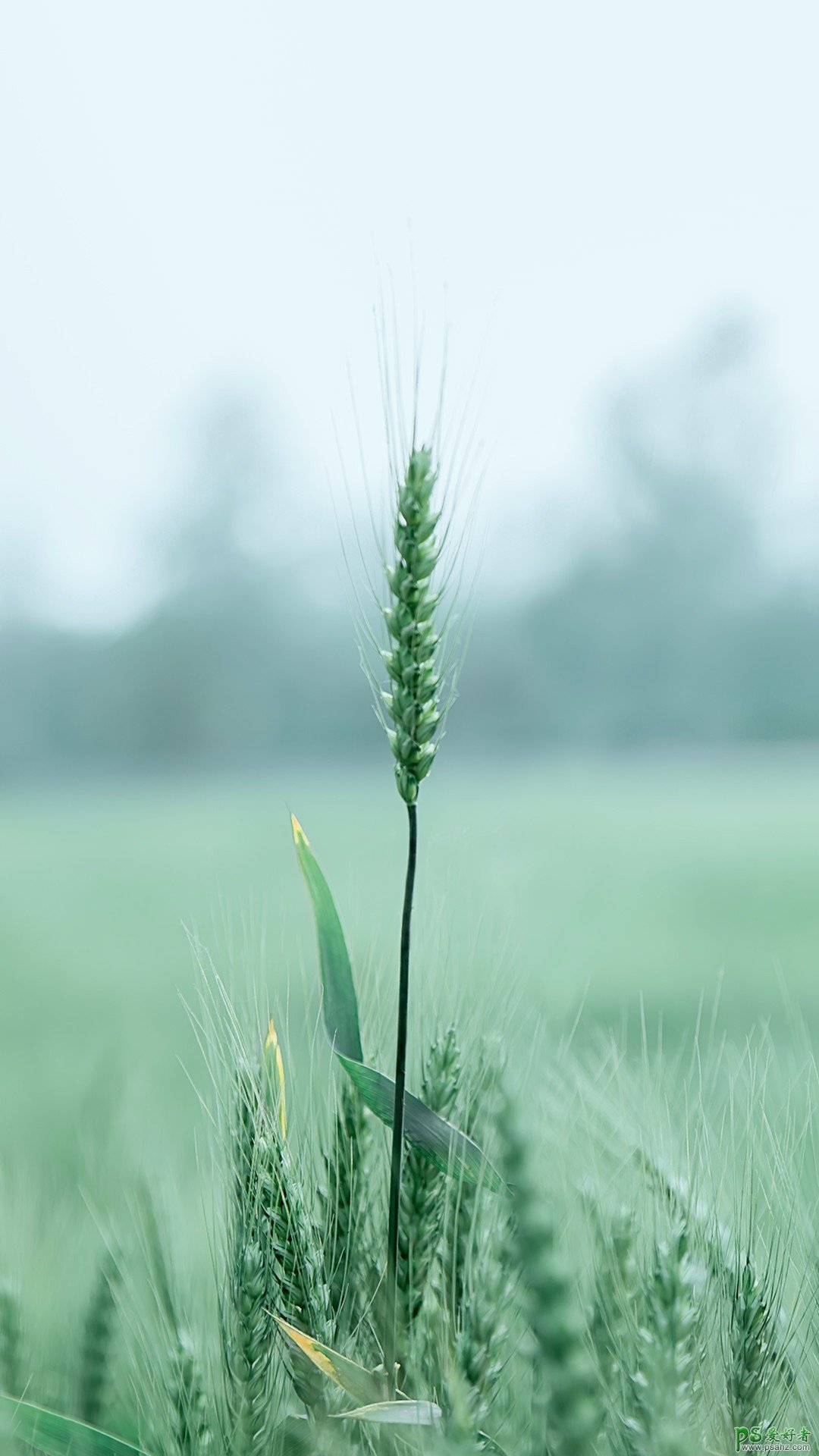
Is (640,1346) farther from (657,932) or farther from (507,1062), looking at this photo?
(657,932)

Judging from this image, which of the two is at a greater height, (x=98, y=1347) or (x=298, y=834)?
(x=298, y=834)

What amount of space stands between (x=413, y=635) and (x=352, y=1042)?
0.10 m

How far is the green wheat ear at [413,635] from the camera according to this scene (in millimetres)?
226

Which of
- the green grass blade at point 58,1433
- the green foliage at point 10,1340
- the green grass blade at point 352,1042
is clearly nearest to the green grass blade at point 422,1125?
the green grass blade at point 352,1042

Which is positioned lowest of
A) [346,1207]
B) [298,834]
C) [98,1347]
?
[98,1347]

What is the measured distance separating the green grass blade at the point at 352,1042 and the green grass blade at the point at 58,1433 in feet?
0.35

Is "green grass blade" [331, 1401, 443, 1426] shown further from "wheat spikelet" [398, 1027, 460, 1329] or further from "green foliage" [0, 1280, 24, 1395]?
"green foliage" [0, 1280, 24, 1395]

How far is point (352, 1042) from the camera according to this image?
24 cm

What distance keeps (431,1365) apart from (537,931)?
0.12 meters

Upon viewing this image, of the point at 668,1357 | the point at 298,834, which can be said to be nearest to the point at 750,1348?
the point at 668,1357

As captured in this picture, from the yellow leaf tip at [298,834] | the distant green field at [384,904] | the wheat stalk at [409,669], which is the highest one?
the wheat stalk at [409,669]

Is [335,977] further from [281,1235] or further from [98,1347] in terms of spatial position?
[98,1347]

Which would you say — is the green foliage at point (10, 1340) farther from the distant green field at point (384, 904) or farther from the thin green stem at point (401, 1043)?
the thin green stem at point (401, 1043)

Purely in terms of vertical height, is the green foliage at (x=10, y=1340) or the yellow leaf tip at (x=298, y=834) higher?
the yellow leaf tip at (x=298, y=834)
